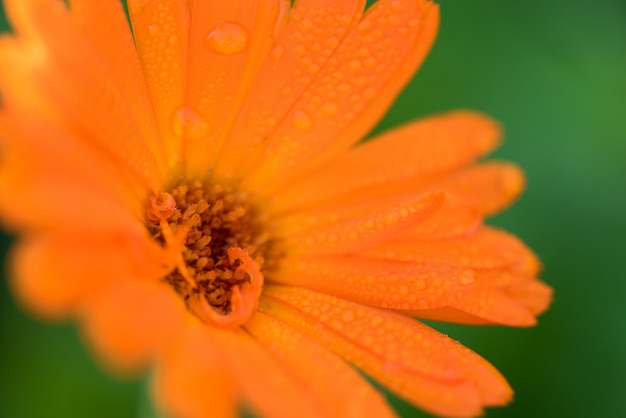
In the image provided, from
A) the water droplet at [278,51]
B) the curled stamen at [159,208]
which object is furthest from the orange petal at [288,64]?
the curled stamen at [159,208]

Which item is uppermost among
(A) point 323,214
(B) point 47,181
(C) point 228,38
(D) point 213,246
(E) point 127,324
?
(C) point 228,38

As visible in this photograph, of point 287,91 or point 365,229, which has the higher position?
point 287,91

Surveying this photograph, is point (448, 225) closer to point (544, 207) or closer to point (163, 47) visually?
point (163, 47)

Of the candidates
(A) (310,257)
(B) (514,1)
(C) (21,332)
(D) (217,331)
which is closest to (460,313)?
(A) (310,257)

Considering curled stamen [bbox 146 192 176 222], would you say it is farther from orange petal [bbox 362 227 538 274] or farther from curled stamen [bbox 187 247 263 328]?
orange petal [bbox 362 227 538 274]

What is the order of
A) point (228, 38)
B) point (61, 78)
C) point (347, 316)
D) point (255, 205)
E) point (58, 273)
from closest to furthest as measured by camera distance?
1. point (58, 273)
2. point (61, 78)
3. point (347, 316)
4. point (228, 38)
5. point (255, 205)

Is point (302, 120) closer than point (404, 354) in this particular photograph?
No

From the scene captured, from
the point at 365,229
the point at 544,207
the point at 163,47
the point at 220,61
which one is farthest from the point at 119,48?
the point at 544,207

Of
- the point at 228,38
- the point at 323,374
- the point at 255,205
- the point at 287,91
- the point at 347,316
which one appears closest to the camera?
the point at 323,374
